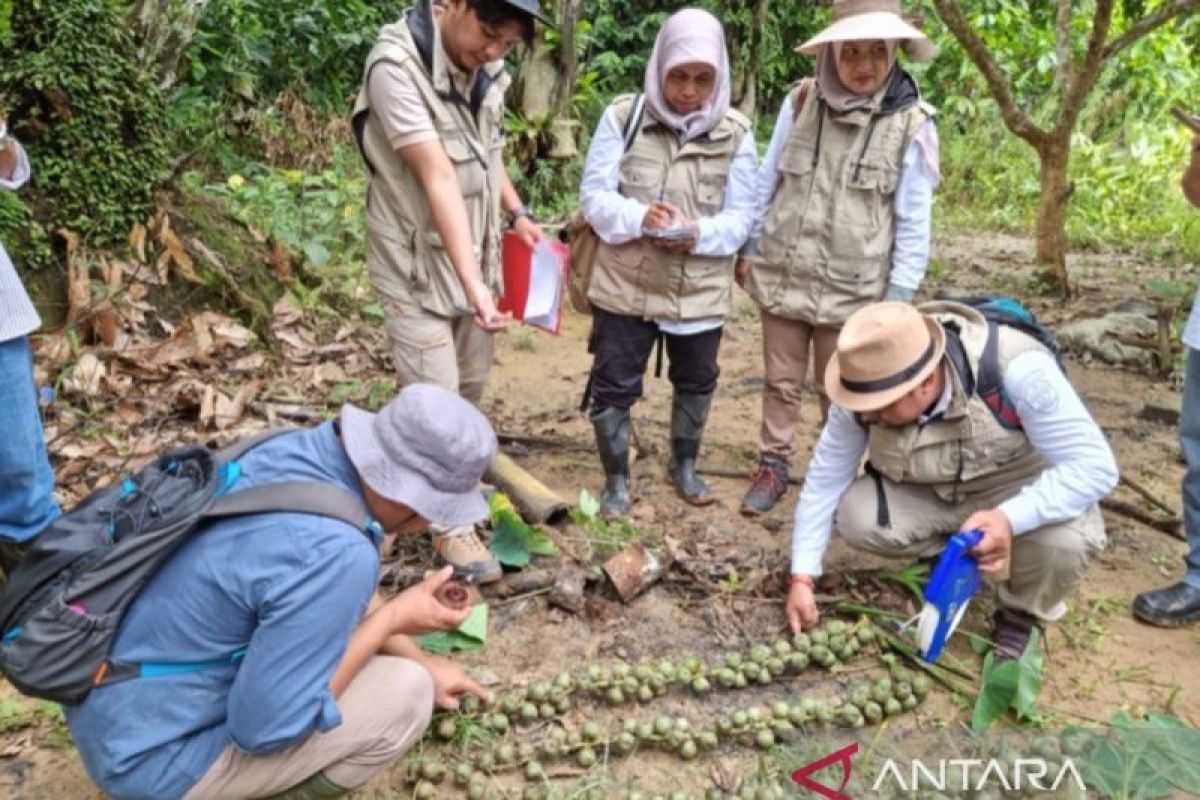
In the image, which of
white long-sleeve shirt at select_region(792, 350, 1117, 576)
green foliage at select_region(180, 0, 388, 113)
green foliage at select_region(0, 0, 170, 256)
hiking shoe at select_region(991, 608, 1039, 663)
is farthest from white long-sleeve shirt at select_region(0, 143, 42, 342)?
green foliage at select_region(180, 0, 388, 113)

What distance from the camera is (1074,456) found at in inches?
114

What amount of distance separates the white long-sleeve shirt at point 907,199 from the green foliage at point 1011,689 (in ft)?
4.98

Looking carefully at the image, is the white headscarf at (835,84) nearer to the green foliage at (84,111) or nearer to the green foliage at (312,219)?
the green foliage at (84,111)

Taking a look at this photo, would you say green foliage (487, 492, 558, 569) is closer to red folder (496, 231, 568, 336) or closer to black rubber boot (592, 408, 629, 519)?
black rubber boot (592, 408, 629, 519)

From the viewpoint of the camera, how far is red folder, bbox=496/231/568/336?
12.2 feet

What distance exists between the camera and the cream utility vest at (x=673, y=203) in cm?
378

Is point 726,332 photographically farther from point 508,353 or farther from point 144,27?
point 144,27

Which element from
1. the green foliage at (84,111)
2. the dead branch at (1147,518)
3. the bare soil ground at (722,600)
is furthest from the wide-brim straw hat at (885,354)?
the green foliage at (84,111)

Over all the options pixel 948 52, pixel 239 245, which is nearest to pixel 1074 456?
pixel 239 245

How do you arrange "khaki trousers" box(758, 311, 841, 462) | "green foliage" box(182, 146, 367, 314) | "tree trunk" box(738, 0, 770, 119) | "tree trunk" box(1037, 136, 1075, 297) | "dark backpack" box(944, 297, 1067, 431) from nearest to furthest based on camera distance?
"dark backpack" box(944, 297, 1067, 431), "khaki trousers" box(758, 311, 841, 462), "green foliage" box(182, 146, 367, 314), "tree trunk" box(1037, 136, 1075, 297), "tree trunk" box(738, 0, 770, 119)

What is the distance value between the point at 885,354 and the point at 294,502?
5.43ft

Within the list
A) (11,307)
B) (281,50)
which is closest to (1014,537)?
(11,307)

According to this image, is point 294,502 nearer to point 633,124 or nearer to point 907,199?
point 633,124

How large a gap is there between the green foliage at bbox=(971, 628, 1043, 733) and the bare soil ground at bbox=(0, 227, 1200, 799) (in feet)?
0.37
